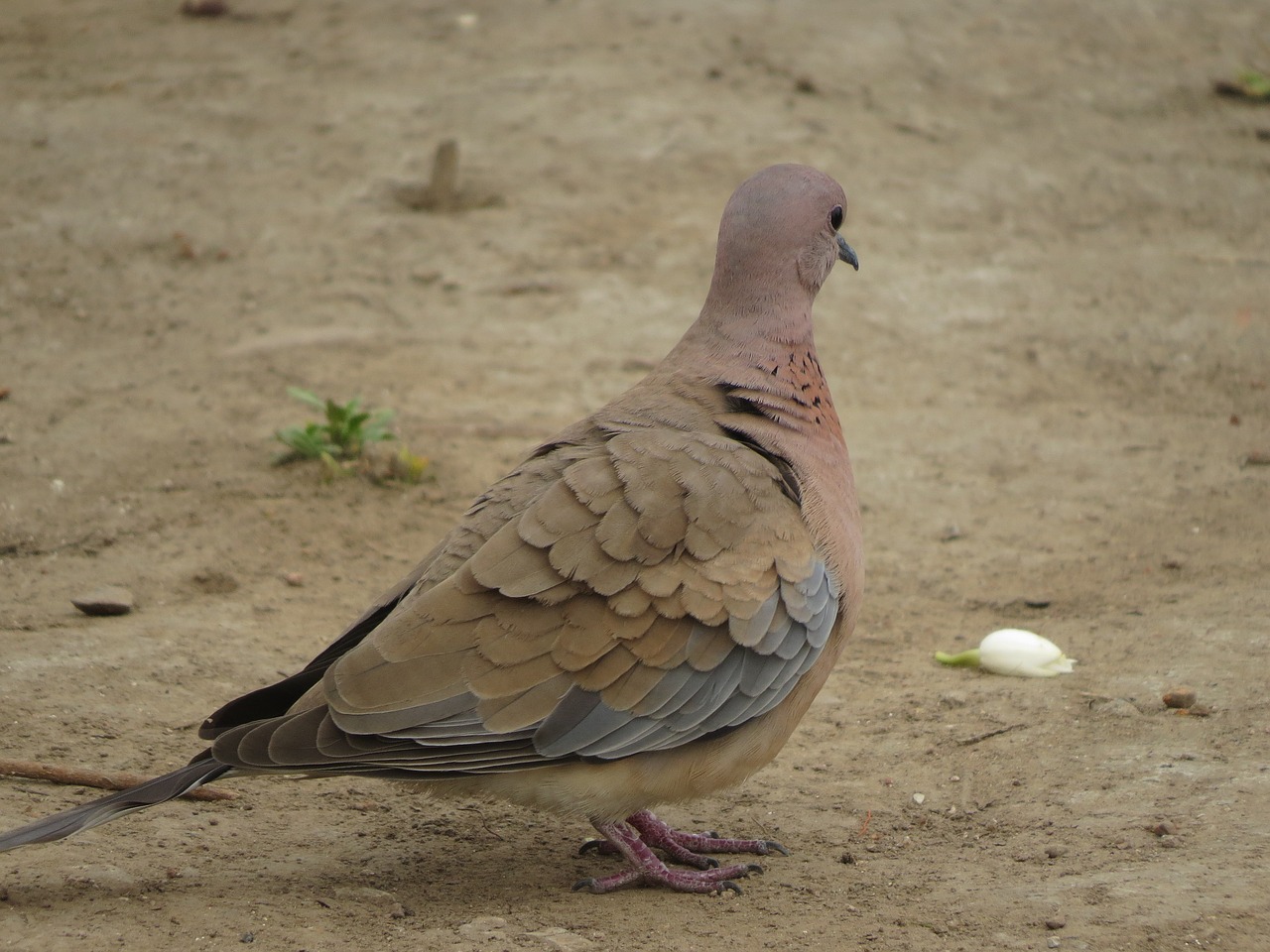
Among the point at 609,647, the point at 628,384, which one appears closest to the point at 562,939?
the point at 609,647

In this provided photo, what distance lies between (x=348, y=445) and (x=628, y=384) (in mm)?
1451

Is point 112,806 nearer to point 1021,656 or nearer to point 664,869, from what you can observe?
point 664,869

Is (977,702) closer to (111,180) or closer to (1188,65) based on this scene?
(111,180)

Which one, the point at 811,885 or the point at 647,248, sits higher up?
the point at 647,248

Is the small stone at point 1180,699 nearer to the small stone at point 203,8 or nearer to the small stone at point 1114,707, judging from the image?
the small stone at point 1114,707

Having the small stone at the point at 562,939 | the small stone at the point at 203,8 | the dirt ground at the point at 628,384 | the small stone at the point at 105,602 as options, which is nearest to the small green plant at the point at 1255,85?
the dirt ground at the point at 628,384

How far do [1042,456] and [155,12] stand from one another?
316 inches

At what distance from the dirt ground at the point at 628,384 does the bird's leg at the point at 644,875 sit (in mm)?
55

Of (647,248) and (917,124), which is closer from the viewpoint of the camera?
(647,248)

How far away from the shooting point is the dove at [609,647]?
10.8ft

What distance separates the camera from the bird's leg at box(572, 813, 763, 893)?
3570 millimetres

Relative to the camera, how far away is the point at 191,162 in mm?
8609

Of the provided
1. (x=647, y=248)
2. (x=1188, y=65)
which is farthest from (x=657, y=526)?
(x=1188, y=65)

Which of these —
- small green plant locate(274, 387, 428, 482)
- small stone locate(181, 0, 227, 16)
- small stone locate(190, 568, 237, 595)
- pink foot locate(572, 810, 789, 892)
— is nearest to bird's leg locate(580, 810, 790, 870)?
pink foot locate(572, 810, 789, 892)
